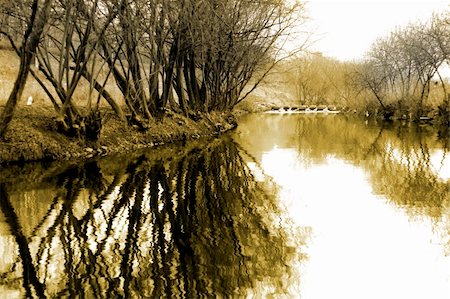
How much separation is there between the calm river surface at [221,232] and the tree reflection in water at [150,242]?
0.07 ft

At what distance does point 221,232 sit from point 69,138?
32.4 ft

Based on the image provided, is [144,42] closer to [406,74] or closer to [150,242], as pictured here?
[150,242]

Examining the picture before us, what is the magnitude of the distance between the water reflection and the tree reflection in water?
1.83ft

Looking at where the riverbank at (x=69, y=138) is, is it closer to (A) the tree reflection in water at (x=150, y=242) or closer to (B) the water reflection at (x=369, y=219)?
(A) the tree reflection in water at (x=150, y=242)

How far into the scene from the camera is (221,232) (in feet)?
23.2

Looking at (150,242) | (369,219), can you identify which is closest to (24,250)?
(150,242)

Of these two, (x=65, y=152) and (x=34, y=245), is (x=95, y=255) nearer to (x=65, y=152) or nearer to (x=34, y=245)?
(x=34, y=245)

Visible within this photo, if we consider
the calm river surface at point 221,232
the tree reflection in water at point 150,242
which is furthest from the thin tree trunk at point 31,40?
the tree reflection in water at point 150,242

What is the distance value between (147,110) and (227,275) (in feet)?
49.9

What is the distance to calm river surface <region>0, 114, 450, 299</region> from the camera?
5.15m

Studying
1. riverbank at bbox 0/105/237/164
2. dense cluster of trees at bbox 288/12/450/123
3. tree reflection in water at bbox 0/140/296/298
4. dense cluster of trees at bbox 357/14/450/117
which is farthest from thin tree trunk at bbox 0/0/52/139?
dense cluster of trees at bbox 357/14/450/117

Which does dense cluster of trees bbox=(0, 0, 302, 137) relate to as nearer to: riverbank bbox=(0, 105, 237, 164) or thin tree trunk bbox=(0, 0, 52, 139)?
thin tree trunk bbox=(0, 0, 52, 139)

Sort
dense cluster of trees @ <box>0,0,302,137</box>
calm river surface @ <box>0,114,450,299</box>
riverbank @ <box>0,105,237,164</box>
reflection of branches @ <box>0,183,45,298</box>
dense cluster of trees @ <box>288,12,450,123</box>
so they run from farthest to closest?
dense cluster of trees @ <box>288,12,450,123</box>, dense cluster of trees @ <box>0,0,302,137</box>, riverbank @ <box>0,105,237,164</box>, calm river surface @ <box>0,114,450,299</box>, reflection of branches @ <box>0,183,45,298</box>

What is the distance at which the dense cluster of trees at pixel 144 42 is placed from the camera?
15.1 meters
